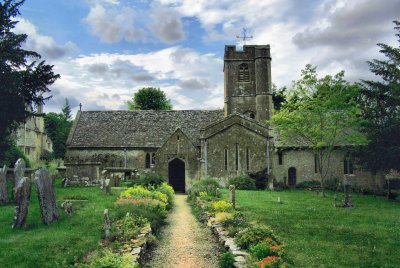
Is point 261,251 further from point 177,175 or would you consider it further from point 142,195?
point 177,175

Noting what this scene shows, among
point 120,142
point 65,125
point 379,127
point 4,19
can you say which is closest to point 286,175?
point 379,127

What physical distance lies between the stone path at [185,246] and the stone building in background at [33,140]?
47.0m

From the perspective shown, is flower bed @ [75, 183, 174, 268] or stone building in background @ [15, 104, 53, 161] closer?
flower bed @ [75, 183, 174, 268]

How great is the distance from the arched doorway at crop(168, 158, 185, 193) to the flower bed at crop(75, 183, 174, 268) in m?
16.8

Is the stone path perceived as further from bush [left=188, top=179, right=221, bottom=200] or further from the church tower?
the church tower

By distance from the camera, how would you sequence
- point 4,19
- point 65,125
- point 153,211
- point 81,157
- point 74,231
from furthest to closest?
point 65,125 → point 81,157 → point 4,19 → point 153,211 → point 74,231

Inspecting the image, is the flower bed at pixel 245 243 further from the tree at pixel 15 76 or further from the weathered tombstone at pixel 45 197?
the tree at pixel 15 76

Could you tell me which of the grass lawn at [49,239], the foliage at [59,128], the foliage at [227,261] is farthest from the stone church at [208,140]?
the foliage at [59,128]

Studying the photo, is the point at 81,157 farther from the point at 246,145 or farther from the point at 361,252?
the point at 361,252

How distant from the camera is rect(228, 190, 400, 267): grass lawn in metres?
11.9

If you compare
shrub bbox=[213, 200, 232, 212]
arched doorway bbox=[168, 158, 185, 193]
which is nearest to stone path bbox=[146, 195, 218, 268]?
shrub bbox=[213, 200, 232, 212]

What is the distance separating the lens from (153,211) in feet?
63.9

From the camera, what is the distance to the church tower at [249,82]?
141ft

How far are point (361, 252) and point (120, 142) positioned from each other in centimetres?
3519
